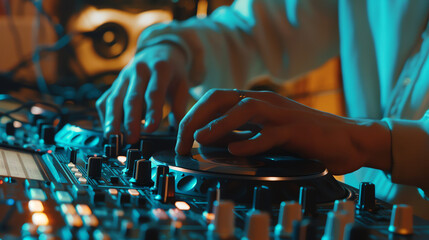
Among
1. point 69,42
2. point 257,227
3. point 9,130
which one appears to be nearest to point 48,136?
point 9,130

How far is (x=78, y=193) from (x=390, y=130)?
534 millimetres

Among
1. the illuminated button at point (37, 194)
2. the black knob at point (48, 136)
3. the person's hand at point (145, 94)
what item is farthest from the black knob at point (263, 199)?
the black knob at point (48, 136)

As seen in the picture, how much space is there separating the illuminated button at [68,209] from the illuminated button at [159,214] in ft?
0.24

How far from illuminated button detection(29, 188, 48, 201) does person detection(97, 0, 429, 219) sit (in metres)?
0.26

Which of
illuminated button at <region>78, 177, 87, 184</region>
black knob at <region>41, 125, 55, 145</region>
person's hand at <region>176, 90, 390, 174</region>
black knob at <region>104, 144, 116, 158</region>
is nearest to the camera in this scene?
illuminated button at <region>78, 177, 87, 184</region>

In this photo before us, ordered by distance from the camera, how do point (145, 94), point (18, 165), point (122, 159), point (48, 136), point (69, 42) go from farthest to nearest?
1. point (69, 42)
2. point (145, 94)
3. point (48, 136)
4. point (122, 159)
5. point (18, 165)

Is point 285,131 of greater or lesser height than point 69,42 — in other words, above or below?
below

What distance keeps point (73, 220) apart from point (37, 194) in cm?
10

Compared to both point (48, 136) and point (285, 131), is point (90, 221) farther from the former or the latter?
point (48, 136)

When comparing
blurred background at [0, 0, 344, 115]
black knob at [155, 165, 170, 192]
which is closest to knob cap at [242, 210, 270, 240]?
black knob at [155, 165, 170, 192]

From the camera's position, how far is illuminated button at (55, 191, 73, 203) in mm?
442

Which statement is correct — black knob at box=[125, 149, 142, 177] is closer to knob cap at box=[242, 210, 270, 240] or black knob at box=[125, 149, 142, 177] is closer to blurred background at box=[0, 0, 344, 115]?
knob cap at box=[242, 210, 270, 240]

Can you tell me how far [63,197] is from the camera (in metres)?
0.45

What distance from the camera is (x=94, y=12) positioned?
2.22 metres
